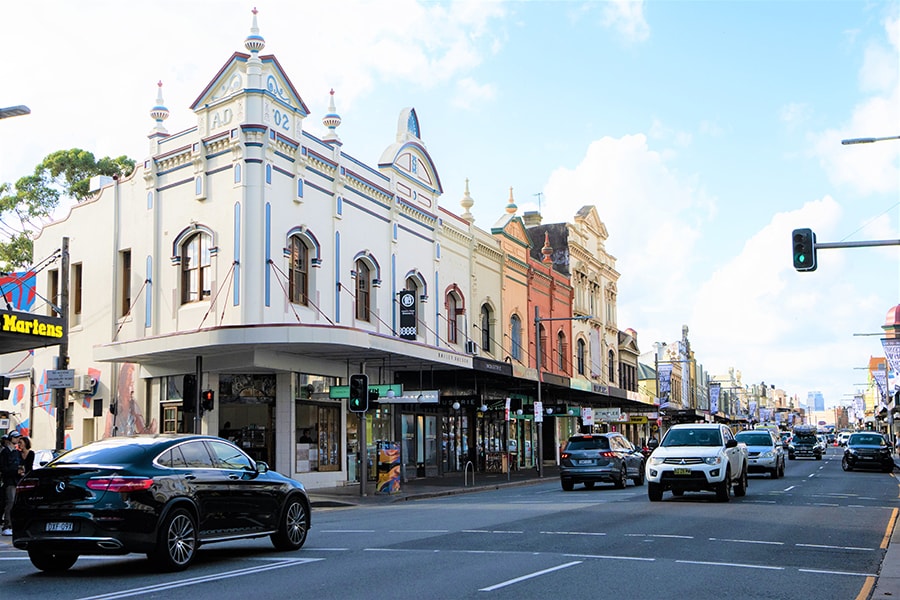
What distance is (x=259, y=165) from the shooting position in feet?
90.7

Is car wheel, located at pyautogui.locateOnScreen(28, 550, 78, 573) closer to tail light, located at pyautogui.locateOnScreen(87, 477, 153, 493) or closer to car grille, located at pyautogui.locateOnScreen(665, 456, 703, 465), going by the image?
tail light, located at pyautogui.locateOnScreen(87, 477, 153, 493)

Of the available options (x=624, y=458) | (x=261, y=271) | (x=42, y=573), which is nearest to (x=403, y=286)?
(x=261, y=271)

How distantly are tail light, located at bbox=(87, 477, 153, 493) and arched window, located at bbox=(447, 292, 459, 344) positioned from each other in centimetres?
2865

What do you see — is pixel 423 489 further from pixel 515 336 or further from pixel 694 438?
pixel 515 336

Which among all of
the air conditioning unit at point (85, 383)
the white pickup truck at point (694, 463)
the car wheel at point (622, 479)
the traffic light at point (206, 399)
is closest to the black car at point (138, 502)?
the white pickup truck at point (694, 463)

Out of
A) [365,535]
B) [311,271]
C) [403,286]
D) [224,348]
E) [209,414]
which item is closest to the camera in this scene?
[365,535]

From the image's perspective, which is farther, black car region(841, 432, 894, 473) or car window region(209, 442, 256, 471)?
black car region(841, 432, 894, 473)

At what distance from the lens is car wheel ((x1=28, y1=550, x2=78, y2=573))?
36.5 ft

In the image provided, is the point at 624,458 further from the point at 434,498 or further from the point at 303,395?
the point at 303,395

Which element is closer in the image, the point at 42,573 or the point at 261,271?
the point at 42,573

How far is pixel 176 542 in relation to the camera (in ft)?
36.1

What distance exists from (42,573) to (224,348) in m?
15.0

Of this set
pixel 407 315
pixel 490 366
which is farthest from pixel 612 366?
pixel 407 315

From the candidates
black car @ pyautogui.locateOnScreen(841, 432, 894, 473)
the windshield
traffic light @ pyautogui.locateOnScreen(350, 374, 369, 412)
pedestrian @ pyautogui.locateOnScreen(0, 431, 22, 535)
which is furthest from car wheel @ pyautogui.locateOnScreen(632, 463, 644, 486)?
pedestrian @ pyautogui.locateOnScreen(0, 431, 22, 535)
